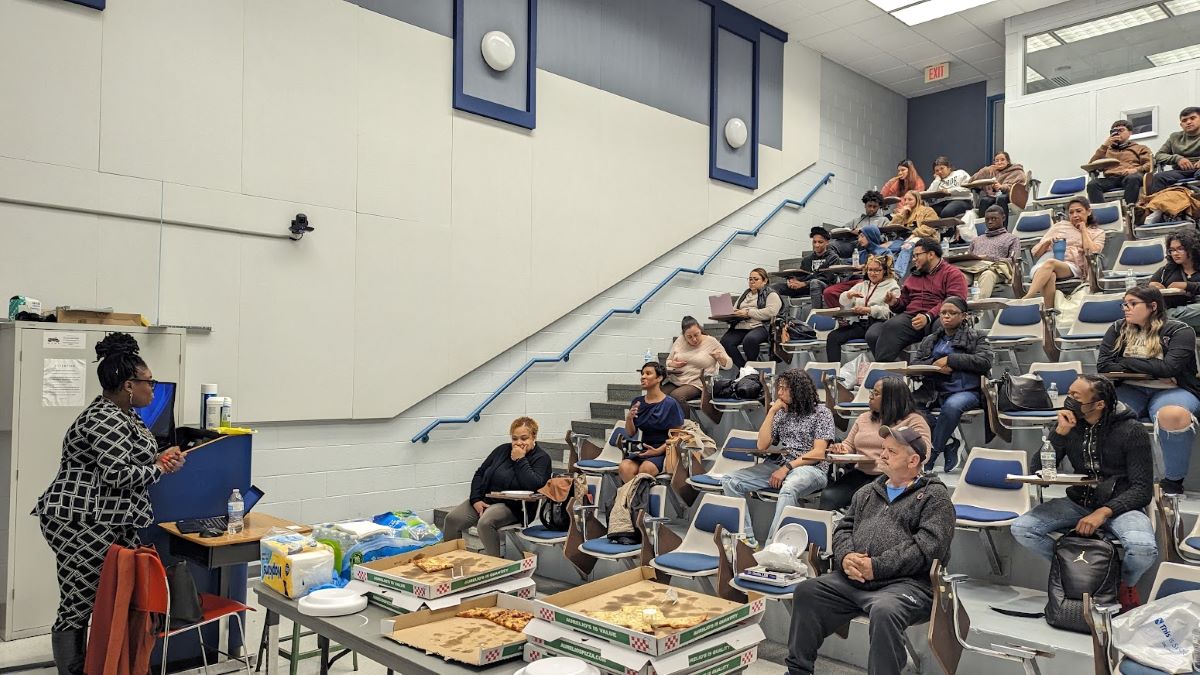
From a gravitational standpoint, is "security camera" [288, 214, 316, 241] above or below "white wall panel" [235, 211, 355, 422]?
above

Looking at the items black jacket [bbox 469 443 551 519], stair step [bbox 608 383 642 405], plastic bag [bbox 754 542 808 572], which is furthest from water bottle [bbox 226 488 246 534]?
stair step [bbox 608 383 642 405]

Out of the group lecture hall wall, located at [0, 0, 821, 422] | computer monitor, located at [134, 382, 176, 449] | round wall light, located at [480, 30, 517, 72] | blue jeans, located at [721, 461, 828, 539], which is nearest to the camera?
computer monitor, located at [134, 382, 176, 449]

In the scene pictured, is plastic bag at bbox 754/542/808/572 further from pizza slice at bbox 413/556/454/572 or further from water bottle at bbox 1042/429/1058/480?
pizza slice at bbox 413/556/454/572

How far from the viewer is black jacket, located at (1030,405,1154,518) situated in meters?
3.86

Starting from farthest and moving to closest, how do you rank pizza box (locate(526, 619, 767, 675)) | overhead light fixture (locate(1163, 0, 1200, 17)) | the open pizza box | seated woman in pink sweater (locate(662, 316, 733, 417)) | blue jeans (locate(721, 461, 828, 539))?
overhead light fixture (locate(1163, 0, 1200, 17)), seated woman in pink sweater (locate(662, 316, 733, 417)), blue jeans (locate(721, 461, 828, 539)), the open pizza box, pizza box (locate(526, 619, 767, 675))

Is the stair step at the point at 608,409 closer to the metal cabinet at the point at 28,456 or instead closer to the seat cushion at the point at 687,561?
the seat cushion at the point at 687,561

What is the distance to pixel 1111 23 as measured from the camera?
9.58 meters

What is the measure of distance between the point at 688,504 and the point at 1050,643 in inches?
104

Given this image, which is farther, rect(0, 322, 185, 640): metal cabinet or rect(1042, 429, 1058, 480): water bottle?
rect(0, 322, 185, 640): metal cabinet

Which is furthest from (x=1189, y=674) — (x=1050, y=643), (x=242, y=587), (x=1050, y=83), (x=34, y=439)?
(x=1050, y=83)

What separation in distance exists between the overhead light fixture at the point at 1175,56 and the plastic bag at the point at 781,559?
817cm

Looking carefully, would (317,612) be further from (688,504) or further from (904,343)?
(904,343)

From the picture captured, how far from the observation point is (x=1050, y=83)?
1002 centimetres

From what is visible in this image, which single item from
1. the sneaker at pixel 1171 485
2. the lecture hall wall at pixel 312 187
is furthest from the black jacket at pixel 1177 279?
the lecture hall wall at pixel 312 187
